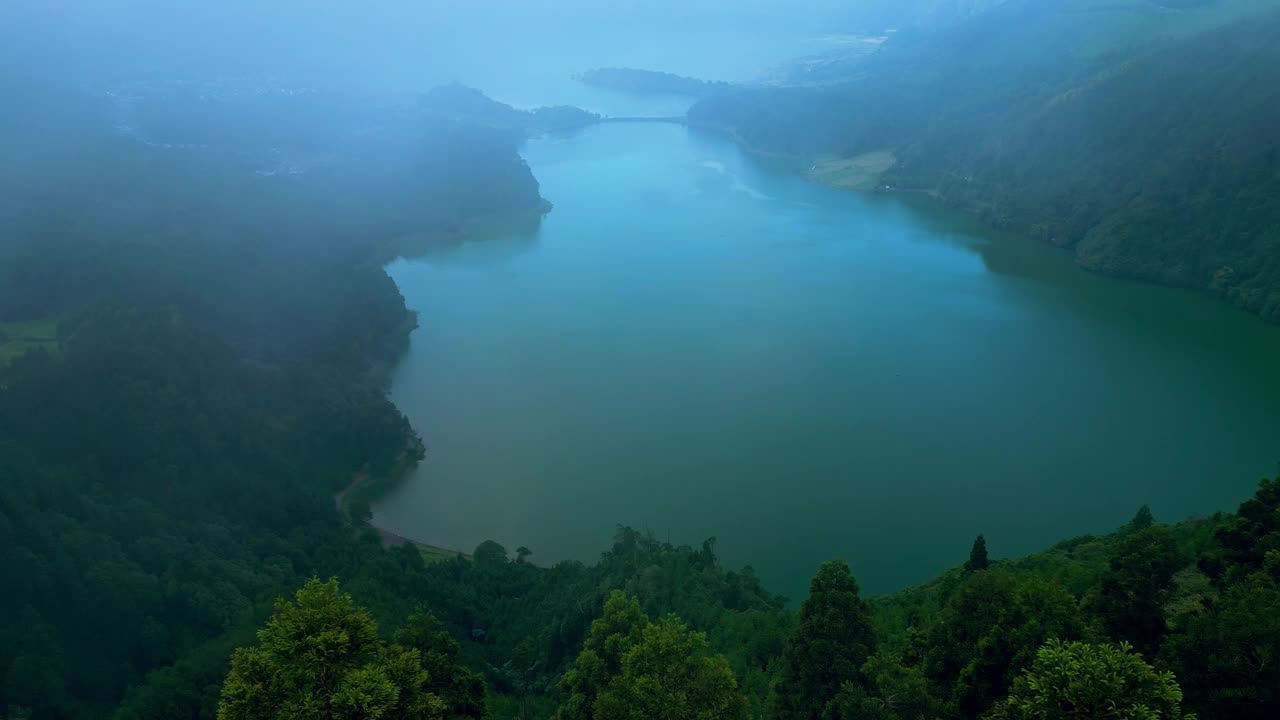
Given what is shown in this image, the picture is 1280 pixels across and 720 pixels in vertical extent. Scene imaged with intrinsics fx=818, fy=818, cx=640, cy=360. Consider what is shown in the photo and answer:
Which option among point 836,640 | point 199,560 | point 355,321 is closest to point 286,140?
point 355,321

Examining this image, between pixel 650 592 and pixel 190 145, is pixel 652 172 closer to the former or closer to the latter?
pixel 190 145

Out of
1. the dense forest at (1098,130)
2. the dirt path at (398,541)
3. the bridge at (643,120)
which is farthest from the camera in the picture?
the bridge at (643,120)

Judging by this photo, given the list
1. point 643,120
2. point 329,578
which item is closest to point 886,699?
point 329,578

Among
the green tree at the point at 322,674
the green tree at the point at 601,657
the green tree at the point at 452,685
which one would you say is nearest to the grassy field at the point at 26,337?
the green tree at the point at 452,685

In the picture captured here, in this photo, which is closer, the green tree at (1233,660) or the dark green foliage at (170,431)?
the green tree at (1233,660)

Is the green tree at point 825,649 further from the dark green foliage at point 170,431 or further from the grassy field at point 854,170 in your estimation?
the grassy field at point 854,170

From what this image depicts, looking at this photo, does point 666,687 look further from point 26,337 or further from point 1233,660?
point 26,337
